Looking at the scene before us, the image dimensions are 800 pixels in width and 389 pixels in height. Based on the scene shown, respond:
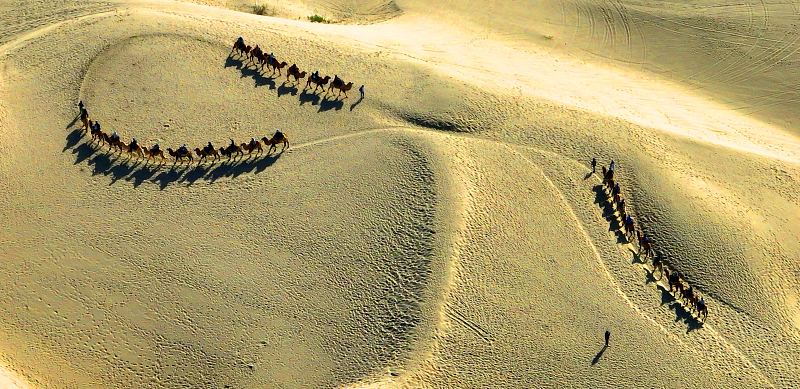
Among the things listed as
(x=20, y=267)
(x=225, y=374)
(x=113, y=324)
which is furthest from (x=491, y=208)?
(x=20, y=267)

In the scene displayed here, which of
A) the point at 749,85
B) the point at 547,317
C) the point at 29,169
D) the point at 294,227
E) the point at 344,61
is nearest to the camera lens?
the point at 547,317

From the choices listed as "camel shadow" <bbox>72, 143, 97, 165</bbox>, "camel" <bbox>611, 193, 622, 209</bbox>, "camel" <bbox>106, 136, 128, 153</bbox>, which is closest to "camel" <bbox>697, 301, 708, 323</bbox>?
"camel" <bbox>611, 193, 622, 209</bbox>

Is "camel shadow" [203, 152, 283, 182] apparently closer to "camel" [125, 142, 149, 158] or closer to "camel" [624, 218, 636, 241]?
"camel" [125, 142, 149, 158]

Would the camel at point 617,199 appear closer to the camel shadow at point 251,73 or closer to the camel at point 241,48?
the camel shadow at point 251,73

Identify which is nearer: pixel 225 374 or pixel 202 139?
pixel 225 374

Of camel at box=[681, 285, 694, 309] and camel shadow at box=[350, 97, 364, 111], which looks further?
A: camel shadow at box=[350, 97, 364, 111]

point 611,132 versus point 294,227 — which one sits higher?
point 611,132

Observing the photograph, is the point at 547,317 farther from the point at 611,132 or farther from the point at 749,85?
the point at 749,85
